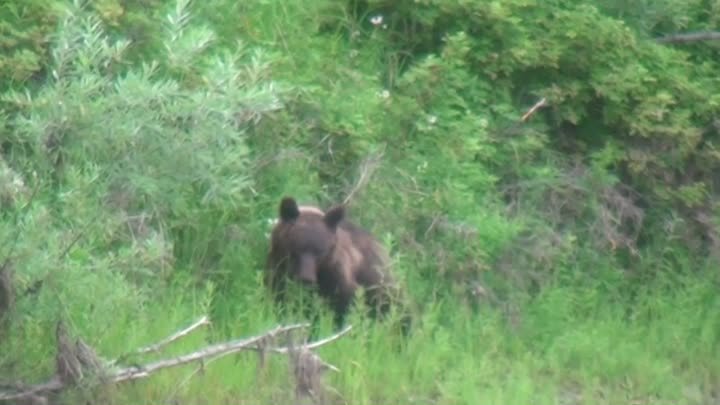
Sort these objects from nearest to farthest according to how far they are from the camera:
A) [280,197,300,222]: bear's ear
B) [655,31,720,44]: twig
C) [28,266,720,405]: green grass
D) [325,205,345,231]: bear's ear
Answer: [28,266,720,405]: green grass
[280,197,300,222]: bear's ear
[325,205,345,231]: bear's ear
[655,31,720,44]: twig

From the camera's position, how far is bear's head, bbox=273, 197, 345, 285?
11.5 metres

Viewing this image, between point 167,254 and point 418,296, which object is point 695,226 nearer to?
point 418,296

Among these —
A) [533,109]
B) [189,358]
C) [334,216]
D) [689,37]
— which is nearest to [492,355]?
[334,216]

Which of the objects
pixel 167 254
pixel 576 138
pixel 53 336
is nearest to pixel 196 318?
pixel 167 254

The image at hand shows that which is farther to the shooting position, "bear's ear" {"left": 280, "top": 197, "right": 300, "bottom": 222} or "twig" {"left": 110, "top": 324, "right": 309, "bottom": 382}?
"bear's ear" {"left": 280, "top": 197, "right": 300, "bottom": 222}

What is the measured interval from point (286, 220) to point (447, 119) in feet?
5.12

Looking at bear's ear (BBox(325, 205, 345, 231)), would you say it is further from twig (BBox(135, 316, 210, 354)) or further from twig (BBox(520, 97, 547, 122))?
twig (BBox(520, 97, 547, 122))

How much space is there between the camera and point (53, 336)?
9.96 meters

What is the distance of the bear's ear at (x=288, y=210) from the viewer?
11375 mm

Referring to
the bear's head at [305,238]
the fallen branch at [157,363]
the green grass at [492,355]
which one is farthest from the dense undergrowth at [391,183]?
the bear's head at [305,238]

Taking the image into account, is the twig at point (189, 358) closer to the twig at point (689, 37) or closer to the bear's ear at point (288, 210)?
the bear's ear at point (288, 210)

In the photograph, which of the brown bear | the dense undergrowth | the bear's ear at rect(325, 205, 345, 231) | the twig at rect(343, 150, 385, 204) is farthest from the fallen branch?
the twig at rect(343, 150, 385, 204)

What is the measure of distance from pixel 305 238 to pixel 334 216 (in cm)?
21

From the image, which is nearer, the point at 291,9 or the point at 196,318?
the point at 196,318
